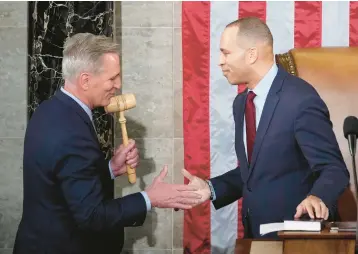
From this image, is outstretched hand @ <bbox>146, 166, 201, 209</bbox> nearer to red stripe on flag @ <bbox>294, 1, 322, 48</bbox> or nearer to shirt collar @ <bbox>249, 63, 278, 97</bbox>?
shirt collar @ <bbox>249, 63, 278, 97</bbox>

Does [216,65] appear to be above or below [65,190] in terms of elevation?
above

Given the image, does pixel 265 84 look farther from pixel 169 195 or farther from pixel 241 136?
pixel 169 195

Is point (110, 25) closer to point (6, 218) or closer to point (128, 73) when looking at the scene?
point (128, 73)

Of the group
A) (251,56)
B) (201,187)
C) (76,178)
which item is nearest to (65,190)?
(76,178)

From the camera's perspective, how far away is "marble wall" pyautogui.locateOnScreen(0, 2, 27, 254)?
181 inches

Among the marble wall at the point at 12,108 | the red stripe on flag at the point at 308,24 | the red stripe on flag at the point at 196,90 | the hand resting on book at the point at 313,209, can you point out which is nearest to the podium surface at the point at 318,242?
the hand resting on book at the point at 313,209

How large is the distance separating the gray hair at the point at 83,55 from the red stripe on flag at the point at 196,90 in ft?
4.10

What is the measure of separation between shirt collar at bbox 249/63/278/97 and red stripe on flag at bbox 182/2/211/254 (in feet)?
2.93

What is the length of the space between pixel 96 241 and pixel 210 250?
1.43 m

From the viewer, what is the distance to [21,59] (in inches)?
181

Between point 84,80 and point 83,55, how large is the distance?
107mm

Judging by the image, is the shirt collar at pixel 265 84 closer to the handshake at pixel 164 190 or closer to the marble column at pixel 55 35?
the handshake at pixel 164 190

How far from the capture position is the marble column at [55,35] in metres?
4.39

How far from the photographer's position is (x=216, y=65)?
4.46 metres
